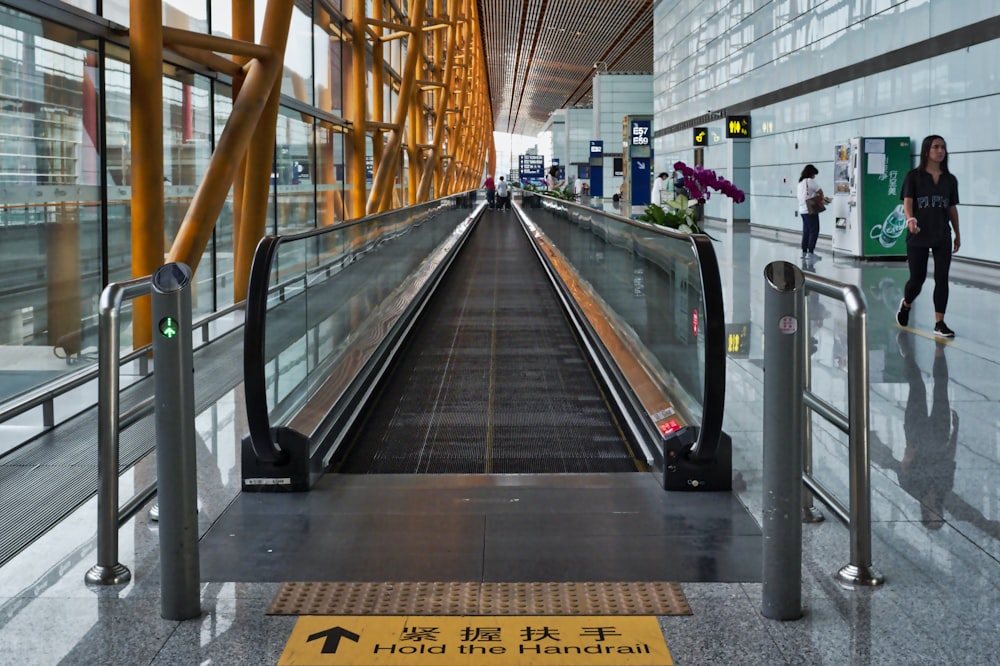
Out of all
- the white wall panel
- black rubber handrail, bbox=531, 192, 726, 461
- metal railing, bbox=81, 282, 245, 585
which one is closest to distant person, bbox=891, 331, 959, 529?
black rubber handrail, bbox=531, 192, 726, 461

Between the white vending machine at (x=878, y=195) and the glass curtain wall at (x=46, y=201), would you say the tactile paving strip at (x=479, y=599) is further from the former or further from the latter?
the white vending machine at (x=878, y=195)

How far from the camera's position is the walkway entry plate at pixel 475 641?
10.5 ft

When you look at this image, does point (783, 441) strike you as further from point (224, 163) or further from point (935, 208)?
point (224, 163)

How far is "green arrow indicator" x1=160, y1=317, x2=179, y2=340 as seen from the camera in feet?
11.5

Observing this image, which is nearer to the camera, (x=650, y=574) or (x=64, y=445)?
(x=650, y=574)

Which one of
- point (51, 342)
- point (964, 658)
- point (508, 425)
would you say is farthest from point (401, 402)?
point (964, 658)

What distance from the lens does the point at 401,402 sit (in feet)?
24.8

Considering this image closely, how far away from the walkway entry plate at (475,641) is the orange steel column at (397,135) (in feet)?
57.7

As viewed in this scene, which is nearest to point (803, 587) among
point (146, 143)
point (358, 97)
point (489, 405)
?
point (489, 405)

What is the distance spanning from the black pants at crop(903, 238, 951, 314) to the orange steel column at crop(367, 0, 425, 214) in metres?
12.3

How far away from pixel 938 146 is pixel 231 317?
8.02 metres

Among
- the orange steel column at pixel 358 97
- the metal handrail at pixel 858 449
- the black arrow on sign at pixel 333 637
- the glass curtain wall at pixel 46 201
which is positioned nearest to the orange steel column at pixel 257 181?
the glass curtain wall at pixel 46 201

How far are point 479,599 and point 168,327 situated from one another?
141 centimetres

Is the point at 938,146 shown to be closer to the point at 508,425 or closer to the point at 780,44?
the point at 508,425
